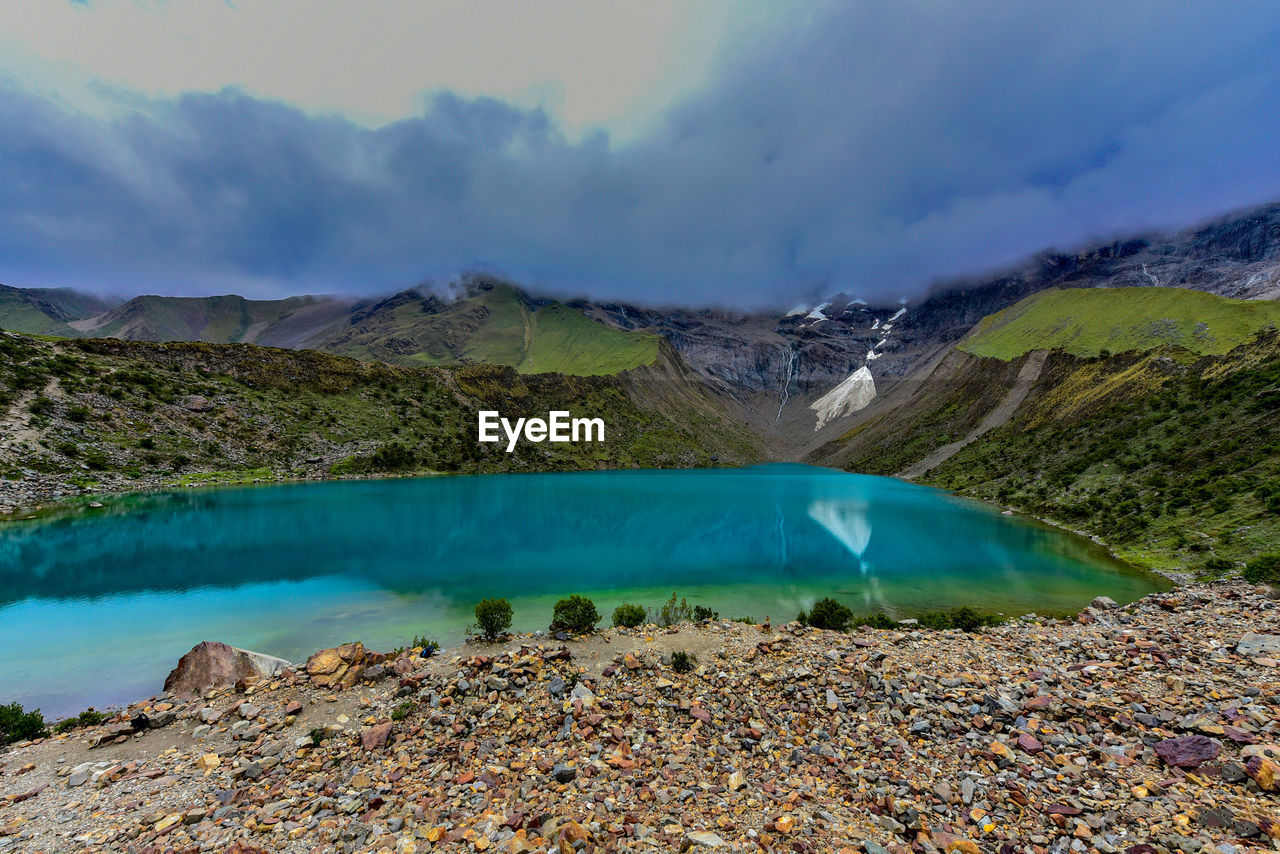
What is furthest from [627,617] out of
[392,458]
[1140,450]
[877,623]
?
[392,458]

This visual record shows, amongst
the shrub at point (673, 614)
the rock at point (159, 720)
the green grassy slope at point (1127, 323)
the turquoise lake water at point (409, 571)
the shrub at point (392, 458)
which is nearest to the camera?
the rock at point (159, 720)

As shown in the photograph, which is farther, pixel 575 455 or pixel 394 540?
pixel 575 455

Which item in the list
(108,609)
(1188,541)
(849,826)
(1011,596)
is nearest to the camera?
(849,826)

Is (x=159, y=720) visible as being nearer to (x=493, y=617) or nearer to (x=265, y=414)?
(x=493, y=617)

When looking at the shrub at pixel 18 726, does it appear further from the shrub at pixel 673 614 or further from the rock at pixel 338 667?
the shrub at pixel 673 614

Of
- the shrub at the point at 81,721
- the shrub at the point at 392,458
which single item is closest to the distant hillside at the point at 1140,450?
the shrub at the point at 81,721

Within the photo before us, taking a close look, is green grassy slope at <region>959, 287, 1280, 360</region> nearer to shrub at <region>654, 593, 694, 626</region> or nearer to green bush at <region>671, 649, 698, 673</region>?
shrub at <region>654, 593, 694, 626</region>

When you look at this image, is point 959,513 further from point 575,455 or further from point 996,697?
point 575,455

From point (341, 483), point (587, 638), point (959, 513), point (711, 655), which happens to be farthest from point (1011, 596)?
point (341, 483)
